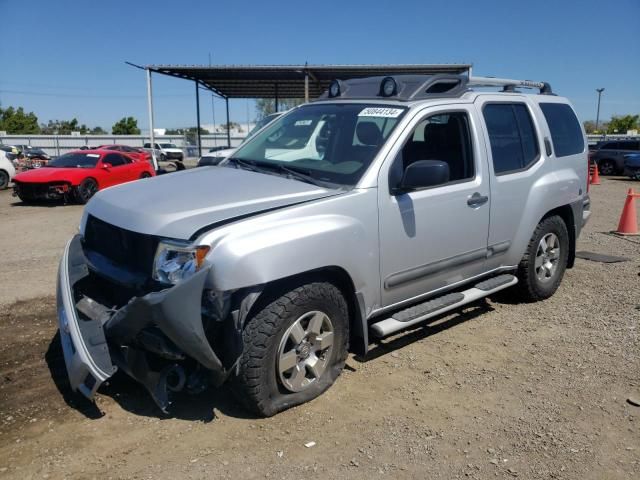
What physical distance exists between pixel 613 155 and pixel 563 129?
23.0 m

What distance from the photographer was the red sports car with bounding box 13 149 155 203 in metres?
14.0

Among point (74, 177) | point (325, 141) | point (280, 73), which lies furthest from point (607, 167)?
point (325, 141)

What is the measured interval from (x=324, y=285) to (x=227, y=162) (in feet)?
5.61

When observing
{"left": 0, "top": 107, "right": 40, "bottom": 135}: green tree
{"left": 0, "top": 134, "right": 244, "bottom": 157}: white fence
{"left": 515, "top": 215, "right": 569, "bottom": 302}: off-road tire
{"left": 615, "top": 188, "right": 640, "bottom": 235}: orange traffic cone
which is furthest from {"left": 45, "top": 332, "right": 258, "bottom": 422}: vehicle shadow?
{"left": 0, "top": 107, "right": 40, "bottom": 135}: green tree

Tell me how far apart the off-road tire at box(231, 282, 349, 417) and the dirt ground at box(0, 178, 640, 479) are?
0.11 m

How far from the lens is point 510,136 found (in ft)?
15.9

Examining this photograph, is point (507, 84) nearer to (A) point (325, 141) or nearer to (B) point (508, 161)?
(B) point (508, 161)

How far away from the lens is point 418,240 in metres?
3.89

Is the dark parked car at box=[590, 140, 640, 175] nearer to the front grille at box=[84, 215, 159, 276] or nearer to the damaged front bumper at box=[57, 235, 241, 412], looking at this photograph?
the front grille at box=[84, 215, 159, 276]

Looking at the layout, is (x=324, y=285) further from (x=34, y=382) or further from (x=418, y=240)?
(x=34, y=382)

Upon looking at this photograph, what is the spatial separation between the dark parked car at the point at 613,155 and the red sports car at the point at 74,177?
21853 millimetres

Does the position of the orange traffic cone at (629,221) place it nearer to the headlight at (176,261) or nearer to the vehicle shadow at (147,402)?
the vehicle shadow at (147,402)

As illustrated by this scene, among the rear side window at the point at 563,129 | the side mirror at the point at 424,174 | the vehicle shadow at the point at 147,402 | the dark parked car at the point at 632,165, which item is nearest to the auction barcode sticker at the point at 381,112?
the side mirror at the point at 424,174

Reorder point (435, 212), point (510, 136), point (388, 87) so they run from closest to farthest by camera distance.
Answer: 1. point (435, 212)
2. point (388, 87)
3. point (510, 136)
